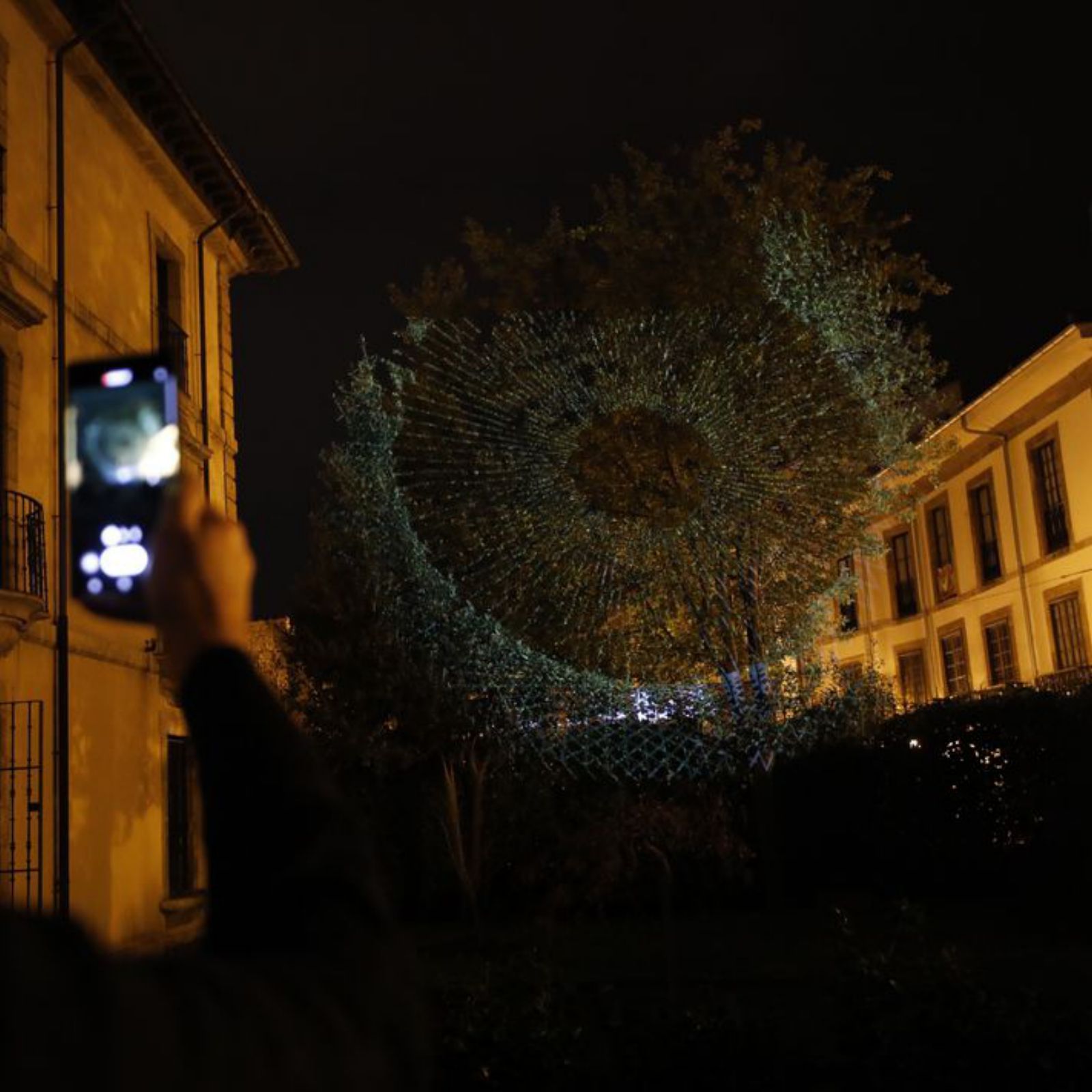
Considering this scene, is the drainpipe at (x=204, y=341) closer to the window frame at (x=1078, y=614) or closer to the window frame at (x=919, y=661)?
the window frame at (x=1078, y=614)

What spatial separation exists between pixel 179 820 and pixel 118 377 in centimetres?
1536

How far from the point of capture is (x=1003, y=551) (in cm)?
2853

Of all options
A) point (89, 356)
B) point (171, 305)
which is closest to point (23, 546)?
point (89, 356)

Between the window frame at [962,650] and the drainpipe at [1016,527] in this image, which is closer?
the drainpipe at [1016,527]

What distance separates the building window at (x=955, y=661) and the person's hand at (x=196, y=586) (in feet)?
102

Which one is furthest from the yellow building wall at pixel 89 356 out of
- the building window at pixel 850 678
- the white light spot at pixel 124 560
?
the white light spot at pixel 124 560

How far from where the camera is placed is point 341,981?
37.4 inches

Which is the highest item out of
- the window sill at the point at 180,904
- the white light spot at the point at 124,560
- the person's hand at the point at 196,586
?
the white light spot at the point at 124,560

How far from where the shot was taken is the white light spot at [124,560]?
153 centimetres

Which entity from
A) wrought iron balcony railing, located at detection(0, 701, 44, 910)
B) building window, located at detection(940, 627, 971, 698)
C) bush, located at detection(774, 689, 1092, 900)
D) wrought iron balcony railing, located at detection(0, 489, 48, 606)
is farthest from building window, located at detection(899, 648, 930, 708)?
wrought iron balcony railing, located at detection(0, 489, 48, 606)

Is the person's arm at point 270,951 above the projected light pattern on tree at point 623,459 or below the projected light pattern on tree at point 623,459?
below

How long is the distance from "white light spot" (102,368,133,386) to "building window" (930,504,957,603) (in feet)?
102

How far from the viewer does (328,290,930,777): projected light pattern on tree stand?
6371mm

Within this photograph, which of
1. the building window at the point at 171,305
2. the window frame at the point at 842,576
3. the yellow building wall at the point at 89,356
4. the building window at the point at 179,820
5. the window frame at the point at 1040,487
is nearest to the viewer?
the window frame at the point at 842,576
